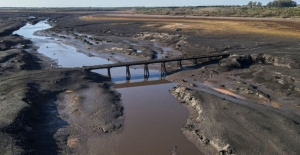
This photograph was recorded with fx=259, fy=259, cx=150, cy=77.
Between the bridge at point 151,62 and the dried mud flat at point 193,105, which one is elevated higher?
the bridge at point 151,62

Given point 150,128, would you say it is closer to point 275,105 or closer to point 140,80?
point 275,105

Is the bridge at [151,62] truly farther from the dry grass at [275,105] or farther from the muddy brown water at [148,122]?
the dry grass at [275,105]

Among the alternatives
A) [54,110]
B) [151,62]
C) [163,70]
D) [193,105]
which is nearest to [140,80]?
[151,62]

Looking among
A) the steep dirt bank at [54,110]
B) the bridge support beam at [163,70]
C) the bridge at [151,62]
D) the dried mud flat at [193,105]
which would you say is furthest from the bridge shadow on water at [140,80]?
the steep dirt bank at [54,110]

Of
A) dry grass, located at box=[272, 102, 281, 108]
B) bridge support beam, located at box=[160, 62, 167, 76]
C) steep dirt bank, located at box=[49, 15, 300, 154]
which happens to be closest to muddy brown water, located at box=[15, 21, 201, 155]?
bridge support beam, located at box=[160, 62, 167, 76]

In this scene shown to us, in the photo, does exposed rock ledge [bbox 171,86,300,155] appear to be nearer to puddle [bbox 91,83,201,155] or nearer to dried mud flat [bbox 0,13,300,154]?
dried mud flat [bbox 0,13,300,154]
